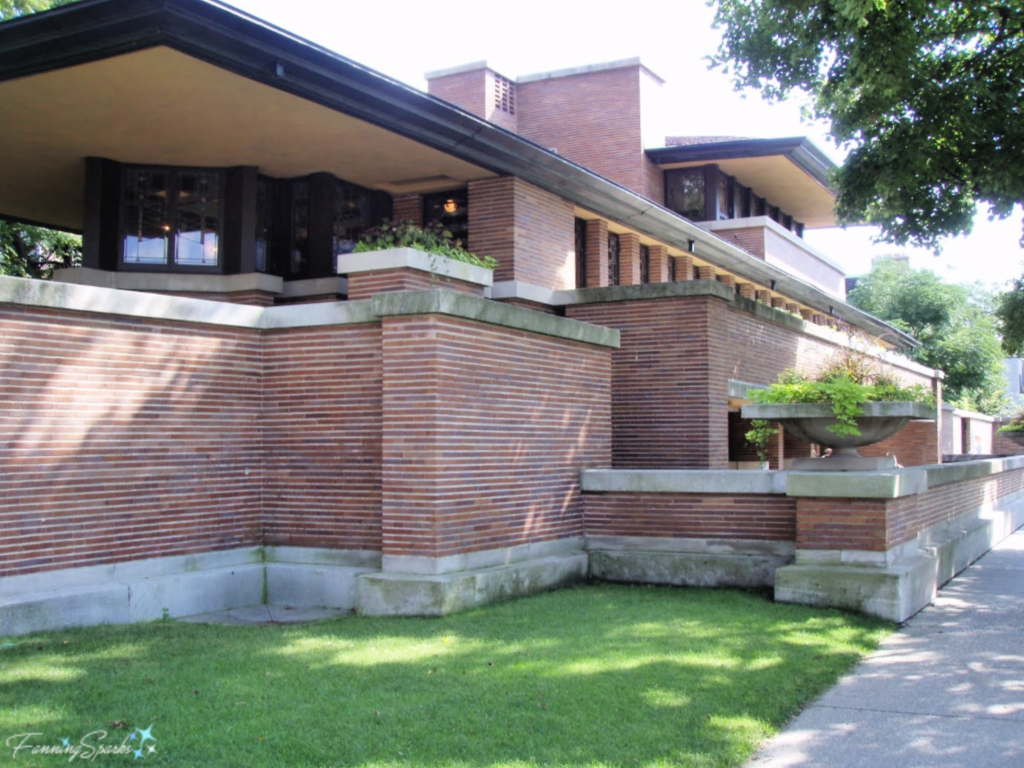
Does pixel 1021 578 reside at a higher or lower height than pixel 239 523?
lower

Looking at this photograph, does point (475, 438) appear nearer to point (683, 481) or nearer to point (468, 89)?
point (683, 481)

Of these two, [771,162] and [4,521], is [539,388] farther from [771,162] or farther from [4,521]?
[771,162]

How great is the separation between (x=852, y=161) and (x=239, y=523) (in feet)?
35.7

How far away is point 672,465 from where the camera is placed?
14.5 m

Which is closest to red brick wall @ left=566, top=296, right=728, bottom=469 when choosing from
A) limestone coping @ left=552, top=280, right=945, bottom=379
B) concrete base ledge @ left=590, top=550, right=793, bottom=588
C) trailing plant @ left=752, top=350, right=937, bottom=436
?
limestone coping @ left=552, top=280, right=945, bottom=379

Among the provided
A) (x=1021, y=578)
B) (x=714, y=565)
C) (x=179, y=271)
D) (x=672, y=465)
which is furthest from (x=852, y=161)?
(x=179, y=271)

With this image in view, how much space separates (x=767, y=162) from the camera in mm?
26234

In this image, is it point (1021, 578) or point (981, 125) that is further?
point (981, 125)

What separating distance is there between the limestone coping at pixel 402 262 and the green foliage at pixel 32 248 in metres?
15.4

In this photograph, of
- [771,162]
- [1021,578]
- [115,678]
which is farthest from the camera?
→ [771,162]

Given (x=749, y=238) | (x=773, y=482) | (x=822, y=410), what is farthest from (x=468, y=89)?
(x=773, y=482)

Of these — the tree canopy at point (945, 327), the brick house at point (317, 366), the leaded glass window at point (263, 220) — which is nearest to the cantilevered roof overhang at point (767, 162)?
the brick house at point (317, 366)

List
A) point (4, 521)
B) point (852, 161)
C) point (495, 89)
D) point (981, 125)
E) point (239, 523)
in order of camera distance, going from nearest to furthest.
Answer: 1. point (4, 521)
2. point (239, 523)
3. point (981, 125)
4. point (852, 161)
5. point (495, 89)

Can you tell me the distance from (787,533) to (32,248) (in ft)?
74.3
